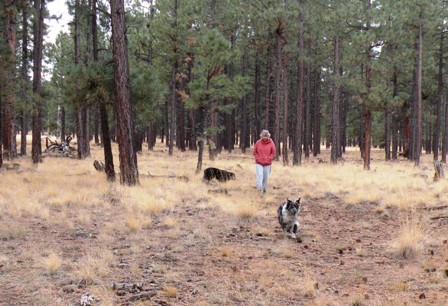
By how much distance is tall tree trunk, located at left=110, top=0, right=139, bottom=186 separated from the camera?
11.4 meters

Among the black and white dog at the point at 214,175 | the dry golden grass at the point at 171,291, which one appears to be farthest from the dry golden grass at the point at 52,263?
the black and white dog at the point at 214,175

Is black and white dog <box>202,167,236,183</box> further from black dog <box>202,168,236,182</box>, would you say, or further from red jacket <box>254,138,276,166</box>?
red jacket <box>254,138,276,166</box>

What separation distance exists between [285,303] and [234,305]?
1.91 feet

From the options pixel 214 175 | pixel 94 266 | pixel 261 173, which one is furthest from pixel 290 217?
pixel 214 175

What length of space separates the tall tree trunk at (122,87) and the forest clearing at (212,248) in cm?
94

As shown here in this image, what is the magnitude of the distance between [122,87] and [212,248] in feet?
22.2

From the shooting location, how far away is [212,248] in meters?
6.41

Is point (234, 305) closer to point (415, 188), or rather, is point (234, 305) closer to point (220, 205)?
point (220, 205)

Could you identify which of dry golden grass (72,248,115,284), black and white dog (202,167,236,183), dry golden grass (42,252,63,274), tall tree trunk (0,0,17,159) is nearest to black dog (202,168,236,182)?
black and white dog (202,167,236,183)

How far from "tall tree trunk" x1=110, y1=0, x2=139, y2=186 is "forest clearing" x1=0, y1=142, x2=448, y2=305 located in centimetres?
94

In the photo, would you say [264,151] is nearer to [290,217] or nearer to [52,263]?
[290,217]

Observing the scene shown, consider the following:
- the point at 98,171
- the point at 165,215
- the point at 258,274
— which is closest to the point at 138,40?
the point at 98,171

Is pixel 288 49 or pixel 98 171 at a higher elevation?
pixel 288 49

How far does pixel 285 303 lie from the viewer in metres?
4.38
